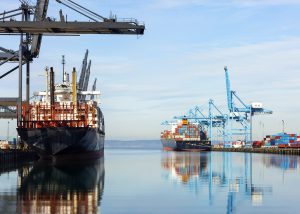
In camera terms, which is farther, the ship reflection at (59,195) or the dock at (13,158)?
the dock at (13,158)

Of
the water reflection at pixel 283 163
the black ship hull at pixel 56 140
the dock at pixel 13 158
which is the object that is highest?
the black ship hull at pixel 56 140

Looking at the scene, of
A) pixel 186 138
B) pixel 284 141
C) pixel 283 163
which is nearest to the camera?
pixel 283 163

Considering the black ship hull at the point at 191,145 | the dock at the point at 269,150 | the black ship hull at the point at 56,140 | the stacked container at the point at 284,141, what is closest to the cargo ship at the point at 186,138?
the black ship hull at the point at 191,145

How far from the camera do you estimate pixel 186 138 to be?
172875mm

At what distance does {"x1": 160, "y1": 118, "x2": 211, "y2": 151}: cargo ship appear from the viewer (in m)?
166

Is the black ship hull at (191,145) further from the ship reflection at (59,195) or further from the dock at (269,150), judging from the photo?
the ship reflection at (59,195)

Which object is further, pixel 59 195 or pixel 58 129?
pixel 58 129

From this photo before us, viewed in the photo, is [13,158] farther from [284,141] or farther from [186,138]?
[186,138]

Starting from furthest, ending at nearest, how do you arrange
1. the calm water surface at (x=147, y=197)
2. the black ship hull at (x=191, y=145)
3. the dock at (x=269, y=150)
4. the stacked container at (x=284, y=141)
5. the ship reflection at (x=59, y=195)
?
1. the black ship hull at (x=191, y=145)
2. the stacked container at (x=284, y=141)
3. the dock at (x=269, y=150)
4. the calm water surface at (x=147, y=197)
5. the ship reflection at (x=59, y=195)

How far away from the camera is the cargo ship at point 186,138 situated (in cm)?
16601

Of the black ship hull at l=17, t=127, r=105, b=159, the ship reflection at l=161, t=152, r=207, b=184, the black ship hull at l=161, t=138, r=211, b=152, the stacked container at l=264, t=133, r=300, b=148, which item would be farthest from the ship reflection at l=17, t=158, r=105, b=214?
the black ship hull at l=161, t=138, r=211, b=152

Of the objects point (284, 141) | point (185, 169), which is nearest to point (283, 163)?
point (185, 169)

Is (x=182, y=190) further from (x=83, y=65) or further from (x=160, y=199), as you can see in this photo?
(x=83, y=65)

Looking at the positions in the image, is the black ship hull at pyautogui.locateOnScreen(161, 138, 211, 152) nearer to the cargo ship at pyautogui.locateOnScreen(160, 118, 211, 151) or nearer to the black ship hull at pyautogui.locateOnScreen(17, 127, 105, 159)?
the cargo ship at pyautogui.locateOnScreen(160, 118, 211, 151)
